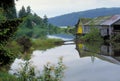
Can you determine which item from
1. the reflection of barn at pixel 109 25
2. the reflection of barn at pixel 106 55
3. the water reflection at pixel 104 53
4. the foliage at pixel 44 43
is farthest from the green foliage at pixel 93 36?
the reflection of barn at pixel 106 55

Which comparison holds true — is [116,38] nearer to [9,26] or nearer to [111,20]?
[111,20]

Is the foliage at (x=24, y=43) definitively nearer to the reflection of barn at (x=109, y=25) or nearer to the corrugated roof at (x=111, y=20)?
the reflection of barn at (x=109, y=25)

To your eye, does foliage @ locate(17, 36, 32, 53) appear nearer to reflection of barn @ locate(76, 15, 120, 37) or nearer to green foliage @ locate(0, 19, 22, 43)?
reflection of barn @ locate(76, 15, 120, 37)

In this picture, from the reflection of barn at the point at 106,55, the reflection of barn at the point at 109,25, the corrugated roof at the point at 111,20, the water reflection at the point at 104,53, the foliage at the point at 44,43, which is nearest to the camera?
the reflection of barn at the point at 106,55

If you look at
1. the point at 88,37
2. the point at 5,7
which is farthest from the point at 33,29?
the point at 5,7

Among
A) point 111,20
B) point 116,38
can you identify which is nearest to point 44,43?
point 116,38

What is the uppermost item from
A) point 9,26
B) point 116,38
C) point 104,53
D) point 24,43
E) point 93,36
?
point 9,26

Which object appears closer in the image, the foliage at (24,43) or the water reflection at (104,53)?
the water reflection at (104,53)

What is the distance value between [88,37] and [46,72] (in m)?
42.7

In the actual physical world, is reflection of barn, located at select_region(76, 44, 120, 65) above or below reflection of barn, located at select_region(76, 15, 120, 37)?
below

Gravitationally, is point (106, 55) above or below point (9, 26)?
below

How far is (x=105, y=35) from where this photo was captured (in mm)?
53500

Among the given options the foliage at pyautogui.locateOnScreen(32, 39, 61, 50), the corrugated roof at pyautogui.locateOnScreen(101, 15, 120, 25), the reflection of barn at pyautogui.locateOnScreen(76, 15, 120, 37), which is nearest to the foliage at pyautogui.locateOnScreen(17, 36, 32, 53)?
the foliage at pyautogui.locateOnScreen(32, 39, 61, 50)

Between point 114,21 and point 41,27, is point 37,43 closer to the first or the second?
point 114,21
